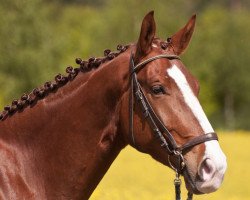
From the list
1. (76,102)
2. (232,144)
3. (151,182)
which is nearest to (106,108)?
(76,102)

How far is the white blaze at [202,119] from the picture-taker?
4719mm

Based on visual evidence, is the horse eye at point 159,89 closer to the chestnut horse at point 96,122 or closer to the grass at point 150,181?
the chestnut horse at point 96,122

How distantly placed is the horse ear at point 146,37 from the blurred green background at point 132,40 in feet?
26.8

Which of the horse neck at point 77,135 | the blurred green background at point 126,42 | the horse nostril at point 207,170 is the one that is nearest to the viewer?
the horse nostril at point 207,170

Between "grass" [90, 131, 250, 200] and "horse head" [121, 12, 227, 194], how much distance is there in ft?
19.1

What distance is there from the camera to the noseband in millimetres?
4907

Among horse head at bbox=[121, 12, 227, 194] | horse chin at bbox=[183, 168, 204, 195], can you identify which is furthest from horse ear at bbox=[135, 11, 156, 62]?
horse chin at bbox=[183, 168, 204, 195]

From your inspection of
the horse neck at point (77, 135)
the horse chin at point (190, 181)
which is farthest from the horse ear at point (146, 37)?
the horse chin at point (190, 181)

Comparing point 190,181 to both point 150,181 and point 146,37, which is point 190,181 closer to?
point 146,37

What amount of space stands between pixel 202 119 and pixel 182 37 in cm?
87

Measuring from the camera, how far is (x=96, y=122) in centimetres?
529

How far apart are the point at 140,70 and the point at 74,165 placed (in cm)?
89

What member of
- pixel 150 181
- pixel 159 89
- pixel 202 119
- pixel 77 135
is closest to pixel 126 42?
pixel 150 181

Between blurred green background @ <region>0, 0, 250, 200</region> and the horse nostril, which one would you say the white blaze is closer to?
the horse nostril
